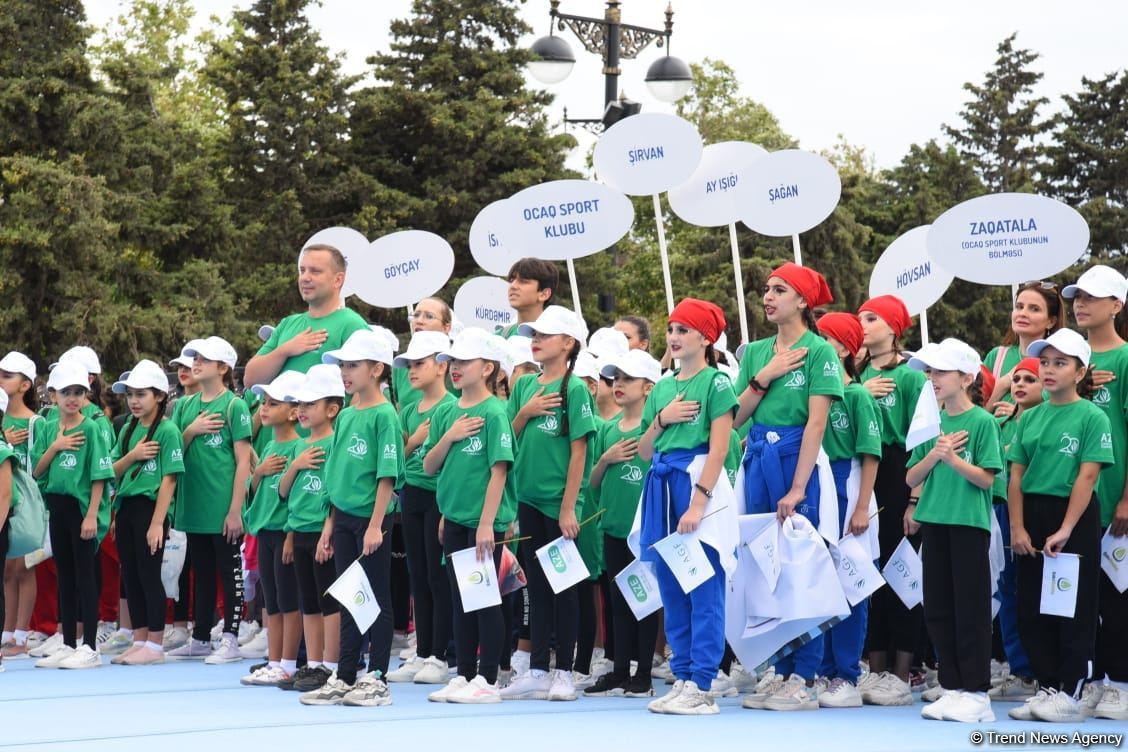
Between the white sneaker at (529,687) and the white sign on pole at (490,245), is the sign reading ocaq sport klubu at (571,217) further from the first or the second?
the white sneaker at (529,687)

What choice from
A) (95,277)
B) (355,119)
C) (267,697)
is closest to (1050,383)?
(267,697)

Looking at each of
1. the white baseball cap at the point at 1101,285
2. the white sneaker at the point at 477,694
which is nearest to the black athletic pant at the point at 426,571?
the white sneaker at the point at 477,694

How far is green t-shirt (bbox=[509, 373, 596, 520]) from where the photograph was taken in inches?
279

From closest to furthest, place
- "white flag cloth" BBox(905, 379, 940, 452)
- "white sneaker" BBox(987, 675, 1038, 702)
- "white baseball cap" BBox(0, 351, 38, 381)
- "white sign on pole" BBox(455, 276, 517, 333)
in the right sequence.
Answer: "white flag cloth" BBox(905, 379, 940, 452) → "white sneaker" BBox(987, 675, 1038, 702) → "white baseball cap" BBox(0, 351, 38, 381) → "white sign on pole" BBox(455, 276, 517, 333)

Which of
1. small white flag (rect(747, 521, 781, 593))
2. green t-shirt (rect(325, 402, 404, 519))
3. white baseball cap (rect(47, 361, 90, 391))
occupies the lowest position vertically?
small white flag (rect(747, 521, 781, 593))

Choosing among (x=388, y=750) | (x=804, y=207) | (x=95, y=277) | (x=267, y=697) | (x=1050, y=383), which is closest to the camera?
(x=388, y=750)

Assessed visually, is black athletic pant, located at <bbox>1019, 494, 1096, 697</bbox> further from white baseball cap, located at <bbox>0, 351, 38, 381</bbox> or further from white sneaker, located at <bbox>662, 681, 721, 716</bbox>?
white baseball cap, located at <bbox>0, 351, 38, 381</bbox>

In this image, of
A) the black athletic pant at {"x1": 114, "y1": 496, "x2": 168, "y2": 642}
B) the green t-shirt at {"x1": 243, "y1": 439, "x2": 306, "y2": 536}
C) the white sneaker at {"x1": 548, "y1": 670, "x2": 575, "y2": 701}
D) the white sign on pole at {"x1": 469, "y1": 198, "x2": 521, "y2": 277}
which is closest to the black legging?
the black athletic pant at {"x1": 114, "y1": 496, "x2": 168, "y2": 642}

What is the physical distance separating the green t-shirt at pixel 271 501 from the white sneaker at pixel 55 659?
4.78 feet

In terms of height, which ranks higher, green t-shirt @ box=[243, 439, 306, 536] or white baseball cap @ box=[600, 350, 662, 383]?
white baseball cap @ box=[600, 350, 662, 383]

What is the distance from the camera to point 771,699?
6.55m

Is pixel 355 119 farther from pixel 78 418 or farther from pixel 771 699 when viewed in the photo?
pixel 771 699

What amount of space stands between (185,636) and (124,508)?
3.09 feet

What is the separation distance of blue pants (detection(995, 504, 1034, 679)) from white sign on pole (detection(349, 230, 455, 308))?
4.30m
